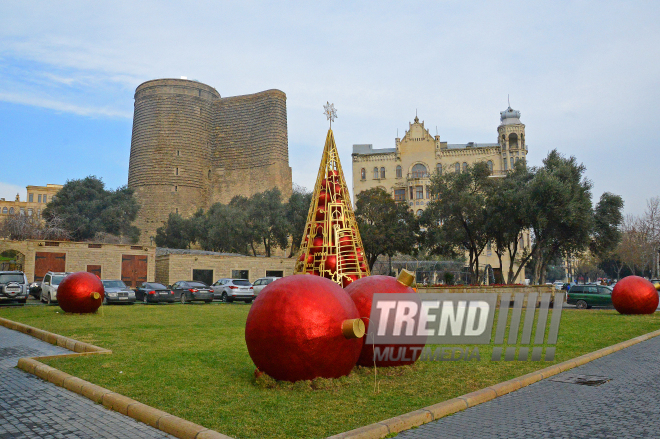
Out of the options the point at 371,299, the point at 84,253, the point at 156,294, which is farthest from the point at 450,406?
the point at 84,253

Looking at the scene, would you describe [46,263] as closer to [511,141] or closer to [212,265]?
[212,265]

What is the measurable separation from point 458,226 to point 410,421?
31.2 metres

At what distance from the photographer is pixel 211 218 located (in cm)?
5984

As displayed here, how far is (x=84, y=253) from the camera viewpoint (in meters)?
38.7

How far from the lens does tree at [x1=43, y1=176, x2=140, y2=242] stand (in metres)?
59.1

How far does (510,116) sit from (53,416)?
7849 cm

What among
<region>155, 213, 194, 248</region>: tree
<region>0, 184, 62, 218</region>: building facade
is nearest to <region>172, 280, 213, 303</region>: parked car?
<region>155, 213, 194, 248</region>: tree

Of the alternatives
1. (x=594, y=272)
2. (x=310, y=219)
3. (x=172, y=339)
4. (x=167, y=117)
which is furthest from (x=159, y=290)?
(x=594, y=272)

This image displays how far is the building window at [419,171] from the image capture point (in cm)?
7488

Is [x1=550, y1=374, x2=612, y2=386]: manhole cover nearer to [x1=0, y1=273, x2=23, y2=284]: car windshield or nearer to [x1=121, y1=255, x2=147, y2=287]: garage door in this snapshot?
[x1=0, y1=273, x2=23, y2=284]: car windshield

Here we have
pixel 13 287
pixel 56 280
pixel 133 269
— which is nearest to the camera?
pixel 13 287

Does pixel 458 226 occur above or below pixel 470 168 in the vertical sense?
below

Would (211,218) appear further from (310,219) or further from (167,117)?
(310,219)

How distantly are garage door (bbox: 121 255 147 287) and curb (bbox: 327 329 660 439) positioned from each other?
A: 37065mm
